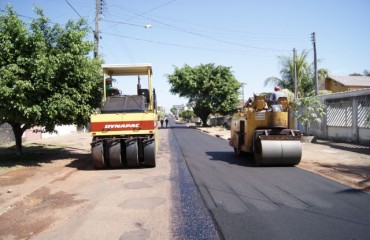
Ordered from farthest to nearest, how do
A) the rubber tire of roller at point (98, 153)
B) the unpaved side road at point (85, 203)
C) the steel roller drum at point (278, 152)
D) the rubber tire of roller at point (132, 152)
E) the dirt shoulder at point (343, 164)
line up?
the rubber tire of roller at point (132, 152), the rubber tire of roller at point (98, 153), the steel roller drum at point (278, 152), the dirt shoulder at point (343, 164), the unpaved side road at point (85, 203)

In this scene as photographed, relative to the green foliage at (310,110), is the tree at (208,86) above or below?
above

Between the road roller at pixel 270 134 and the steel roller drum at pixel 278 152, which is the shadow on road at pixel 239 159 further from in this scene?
the steel roller drum at pixel 278 152

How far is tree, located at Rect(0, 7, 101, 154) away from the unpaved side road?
1.92 meters

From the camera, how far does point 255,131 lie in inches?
488

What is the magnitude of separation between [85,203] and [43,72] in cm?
564

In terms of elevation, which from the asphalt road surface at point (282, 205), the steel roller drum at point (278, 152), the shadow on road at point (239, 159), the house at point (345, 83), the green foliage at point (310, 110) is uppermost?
the house at point (345, 83)

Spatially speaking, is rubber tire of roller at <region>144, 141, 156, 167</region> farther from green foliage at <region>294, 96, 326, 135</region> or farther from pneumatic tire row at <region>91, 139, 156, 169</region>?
green foliage at <region>294, 96, 326, 135</region>

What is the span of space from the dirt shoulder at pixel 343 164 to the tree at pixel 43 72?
7886mm

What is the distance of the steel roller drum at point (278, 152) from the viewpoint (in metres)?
11.7

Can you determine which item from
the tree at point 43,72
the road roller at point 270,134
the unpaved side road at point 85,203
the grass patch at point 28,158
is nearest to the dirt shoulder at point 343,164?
the road roller at point 270,134

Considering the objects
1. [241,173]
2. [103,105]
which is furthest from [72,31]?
[241,173]

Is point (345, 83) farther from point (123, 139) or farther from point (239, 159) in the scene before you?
point (123, 139)

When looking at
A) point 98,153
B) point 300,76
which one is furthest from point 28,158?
point 300,76

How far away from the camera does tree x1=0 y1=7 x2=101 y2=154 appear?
39.4 feet
